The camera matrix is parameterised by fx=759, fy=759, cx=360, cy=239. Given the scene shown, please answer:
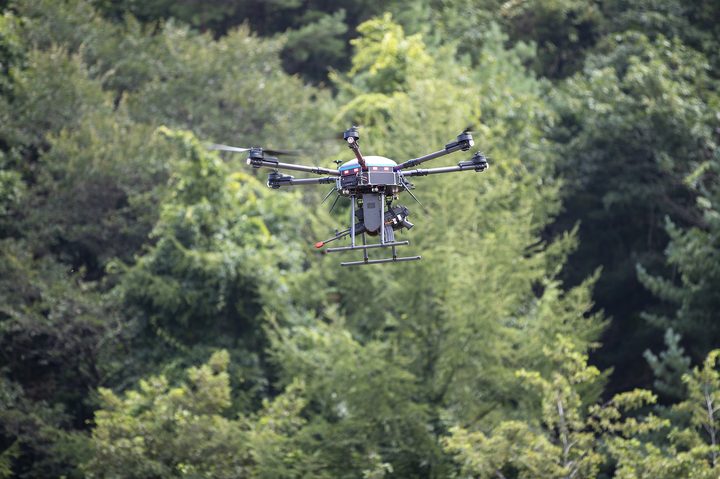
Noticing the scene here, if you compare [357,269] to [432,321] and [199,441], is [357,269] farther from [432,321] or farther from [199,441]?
[199,441]

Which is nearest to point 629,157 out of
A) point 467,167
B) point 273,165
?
point 467,167

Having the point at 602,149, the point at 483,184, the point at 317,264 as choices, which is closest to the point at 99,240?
the point at 317,264

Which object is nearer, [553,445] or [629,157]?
[553,445]

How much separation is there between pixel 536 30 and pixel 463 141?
2471 cm

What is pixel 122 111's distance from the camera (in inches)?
944

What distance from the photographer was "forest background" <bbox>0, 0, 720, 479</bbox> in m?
16.2

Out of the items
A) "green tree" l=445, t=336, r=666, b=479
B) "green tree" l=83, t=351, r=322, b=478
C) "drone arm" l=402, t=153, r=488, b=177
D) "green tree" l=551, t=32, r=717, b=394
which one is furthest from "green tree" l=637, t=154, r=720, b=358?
"drone arm" l=402, t=153, r=488, b=177

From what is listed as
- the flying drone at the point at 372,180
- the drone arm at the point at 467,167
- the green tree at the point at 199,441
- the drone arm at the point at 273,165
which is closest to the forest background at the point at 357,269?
the green tree at the point at 199,441

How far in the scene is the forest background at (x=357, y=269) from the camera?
16234 millimetres

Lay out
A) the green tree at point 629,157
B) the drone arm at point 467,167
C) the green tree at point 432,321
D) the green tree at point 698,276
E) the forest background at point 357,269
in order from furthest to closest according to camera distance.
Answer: the green tree at point 629,157, the green tree at point 698,276, the green tree at point 432,321, the forest background at point 357,269, the drone arm at point 467,167

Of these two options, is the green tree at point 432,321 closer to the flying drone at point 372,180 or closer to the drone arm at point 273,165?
the flying drone at point 372,180

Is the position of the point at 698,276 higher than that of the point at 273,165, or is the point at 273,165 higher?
the point at 698,276

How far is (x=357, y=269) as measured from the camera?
65.3 ft

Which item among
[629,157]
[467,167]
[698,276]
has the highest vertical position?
[629,157]
